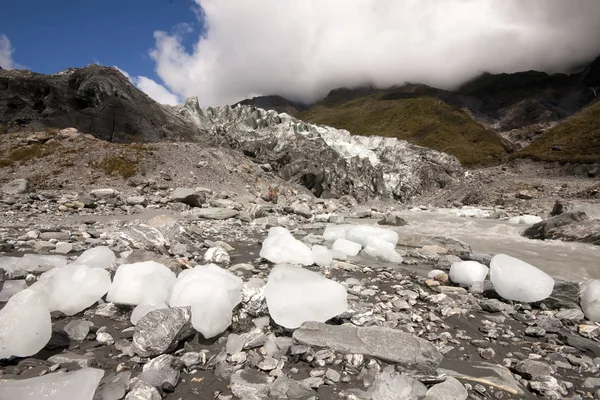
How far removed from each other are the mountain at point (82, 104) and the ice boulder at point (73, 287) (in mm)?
26775

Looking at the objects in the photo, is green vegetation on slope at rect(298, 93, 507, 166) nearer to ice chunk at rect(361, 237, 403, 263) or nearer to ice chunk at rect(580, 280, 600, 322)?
ice chunk at rect(361, 237, 403, 263)

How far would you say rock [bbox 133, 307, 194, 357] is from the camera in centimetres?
283

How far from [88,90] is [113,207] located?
2048 cm

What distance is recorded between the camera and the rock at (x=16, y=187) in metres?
13.1

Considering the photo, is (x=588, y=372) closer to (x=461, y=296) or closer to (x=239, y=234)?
(x=461, y=296)

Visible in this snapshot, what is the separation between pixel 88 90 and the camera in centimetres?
2730

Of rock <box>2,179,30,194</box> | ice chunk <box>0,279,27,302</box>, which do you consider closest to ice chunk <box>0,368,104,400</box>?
ice chunk <box>0,279,27,302</box>

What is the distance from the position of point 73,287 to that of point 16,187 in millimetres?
13539

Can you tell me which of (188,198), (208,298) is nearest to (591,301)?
(208,298)

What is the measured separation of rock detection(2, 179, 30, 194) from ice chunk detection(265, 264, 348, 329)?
1480 cm

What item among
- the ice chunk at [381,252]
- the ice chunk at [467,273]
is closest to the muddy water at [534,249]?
the ice chunk at [467,273]

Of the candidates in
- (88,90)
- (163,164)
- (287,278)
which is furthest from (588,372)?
(88,90)

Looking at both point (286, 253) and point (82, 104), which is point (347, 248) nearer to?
point (286, 253)

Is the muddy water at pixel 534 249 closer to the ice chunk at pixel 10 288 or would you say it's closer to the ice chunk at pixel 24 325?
the ice chunk at pixel 24 325
